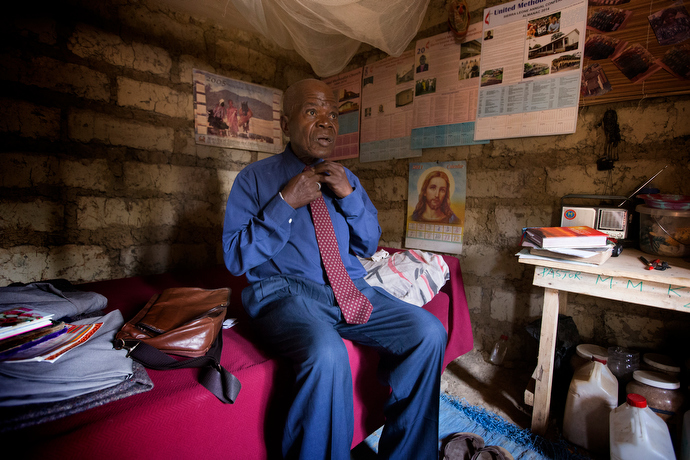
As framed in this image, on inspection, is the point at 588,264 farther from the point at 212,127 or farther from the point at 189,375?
the point at 212,127

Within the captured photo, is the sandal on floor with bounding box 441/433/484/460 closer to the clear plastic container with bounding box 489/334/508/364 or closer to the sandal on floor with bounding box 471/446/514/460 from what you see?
the sandal on floor with bounding box 471/446/514/460

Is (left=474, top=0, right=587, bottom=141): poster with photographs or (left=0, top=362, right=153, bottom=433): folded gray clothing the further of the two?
(left=474, top=0, right=587, bottom=141): poster with photographs

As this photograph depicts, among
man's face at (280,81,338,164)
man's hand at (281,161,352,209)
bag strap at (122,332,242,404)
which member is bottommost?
bag strap at (122,332,242,404)

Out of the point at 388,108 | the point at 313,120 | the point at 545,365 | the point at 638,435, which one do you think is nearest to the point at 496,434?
the point at 545,365

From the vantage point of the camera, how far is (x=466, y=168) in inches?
92.3

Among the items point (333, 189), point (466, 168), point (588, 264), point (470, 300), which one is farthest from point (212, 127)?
point (588, 264)

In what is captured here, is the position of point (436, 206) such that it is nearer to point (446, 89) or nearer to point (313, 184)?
point (446, 89)

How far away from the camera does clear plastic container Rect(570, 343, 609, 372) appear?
166cm

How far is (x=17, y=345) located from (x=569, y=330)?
2453mm

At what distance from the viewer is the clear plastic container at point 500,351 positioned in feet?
7.11

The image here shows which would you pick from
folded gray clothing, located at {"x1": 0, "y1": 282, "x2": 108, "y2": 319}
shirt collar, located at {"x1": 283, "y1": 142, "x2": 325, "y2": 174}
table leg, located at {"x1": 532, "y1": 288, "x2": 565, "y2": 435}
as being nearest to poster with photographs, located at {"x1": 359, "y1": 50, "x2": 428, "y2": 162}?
shirt collar, located at {"x1": 283, "y1": 142, "x2": 325, "y2": 174}

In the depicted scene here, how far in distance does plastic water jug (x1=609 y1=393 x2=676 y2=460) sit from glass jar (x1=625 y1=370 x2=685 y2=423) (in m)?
0.20

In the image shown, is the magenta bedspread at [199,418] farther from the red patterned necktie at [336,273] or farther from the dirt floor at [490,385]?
the dirt floor at [490,385]

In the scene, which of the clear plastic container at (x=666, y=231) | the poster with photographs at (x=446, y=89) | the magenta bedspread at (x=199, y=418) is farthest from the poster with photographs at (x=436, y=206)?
the magenta bedspread at (x=199, y=418)
